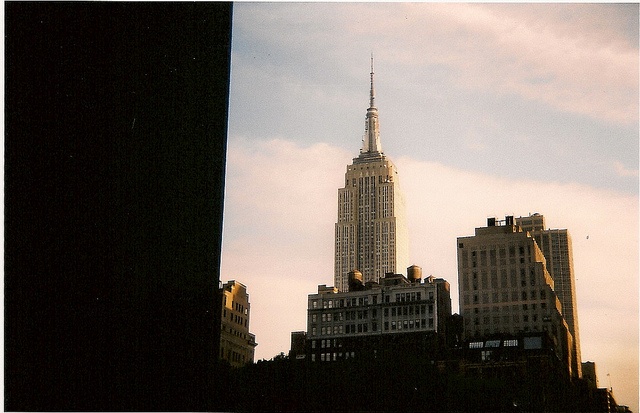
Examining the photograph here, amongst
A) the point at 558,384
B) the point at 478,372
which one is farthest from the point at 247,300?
the point at 558,384

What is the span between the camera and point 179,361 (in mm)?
28906

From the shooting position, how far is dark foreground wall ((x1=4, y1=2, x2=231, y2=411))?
24125 millimetres

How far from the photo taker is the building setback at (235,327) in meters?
119

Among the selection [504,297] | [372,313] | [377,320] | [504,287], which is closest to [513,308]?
[504,297]

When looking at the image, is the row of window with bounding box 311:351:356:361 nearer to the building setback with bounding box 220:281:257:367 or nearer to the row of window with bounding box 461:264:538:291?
the building setback with bounding box 220:281:257:367

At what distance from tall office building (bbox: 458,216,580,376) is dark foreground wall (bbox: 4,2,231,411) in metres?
123

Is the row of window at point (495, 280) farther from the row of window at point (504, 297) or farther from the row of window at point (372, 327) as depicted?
the row of window at point (372, 327)

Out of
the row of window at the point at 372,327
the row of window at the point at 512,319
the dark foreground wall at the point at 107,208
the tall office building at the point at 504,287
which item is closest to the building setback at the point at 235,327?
the row of window at the point at 372,327

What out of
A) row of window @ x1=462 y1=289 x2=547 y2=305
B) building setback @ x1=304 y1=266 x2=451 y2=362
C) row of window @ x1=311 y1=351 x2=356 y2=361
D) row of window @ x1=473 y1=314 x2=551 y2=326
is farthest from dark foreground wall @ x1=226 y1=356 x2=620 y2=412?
row of window @ x1=462 y1=289 x2=547 y2=305

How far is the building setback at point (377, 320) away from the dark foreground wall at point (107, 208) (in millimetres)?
112131

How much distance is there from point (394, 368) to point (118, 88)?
3143 inches

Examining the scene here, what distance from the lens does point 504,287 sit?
155 meters

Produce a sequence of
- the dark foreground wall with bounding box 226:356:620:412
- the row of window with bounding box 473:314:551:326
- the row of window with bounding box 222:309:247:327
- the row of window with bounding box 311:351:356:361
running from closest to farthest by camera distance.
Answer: the dark foreground wall with bounding box 226:356:620:412 → the row of window with bounding box 222:309:247:327 → the row of window with bounding box 311:351:356:361 → the row of window with bounding box 473:314:551:326

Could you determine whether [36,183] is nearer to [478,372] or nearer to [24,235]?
[24,235]
